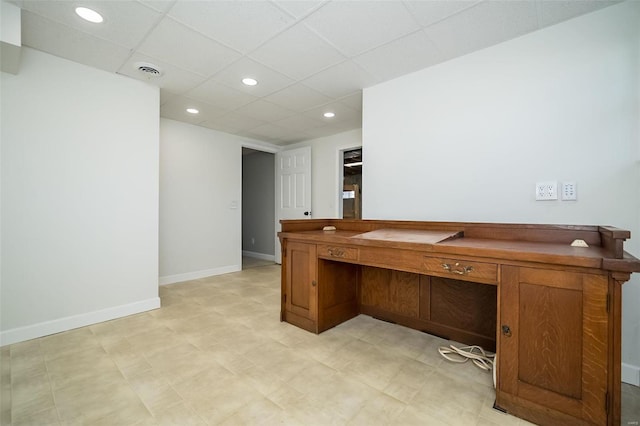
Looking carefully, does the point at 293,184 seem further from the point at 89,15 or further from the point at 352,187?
the point at 89,15

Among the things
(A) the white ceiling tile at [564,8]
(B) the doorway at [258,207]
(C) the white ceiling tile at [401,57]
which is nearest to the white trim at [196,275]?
(B) the doorway at [258,207]

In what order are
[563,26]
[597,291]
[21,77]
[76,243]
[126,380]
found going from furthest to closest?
[76,243] < [21,77] < [563,26] < [126,380] < [597,291]

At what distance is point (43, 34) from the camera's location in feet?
6.83

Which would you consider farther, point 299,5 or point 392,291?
point 392,291

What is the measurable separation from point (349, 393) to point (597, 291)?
1.29 m

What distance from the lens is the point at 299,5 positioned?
177 centimetres

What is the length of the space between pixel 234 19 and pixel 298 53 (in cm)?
58

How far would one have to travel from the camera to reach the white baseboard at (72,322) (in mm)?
2174

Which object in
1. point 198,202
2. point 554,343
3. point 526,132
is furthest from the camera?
point 198,202

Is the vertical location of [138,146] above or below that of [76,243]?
above

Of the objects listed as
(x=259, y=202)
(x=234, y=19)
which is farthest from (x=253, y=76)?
(x=259, y=202)

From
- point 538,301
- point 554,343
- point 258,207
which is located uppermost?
point 258,207

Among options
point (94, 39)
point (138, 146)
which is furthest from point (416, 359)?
point (94, 39)

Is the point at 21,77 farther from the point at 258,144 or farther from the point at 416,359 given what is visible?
the point at 416,359
